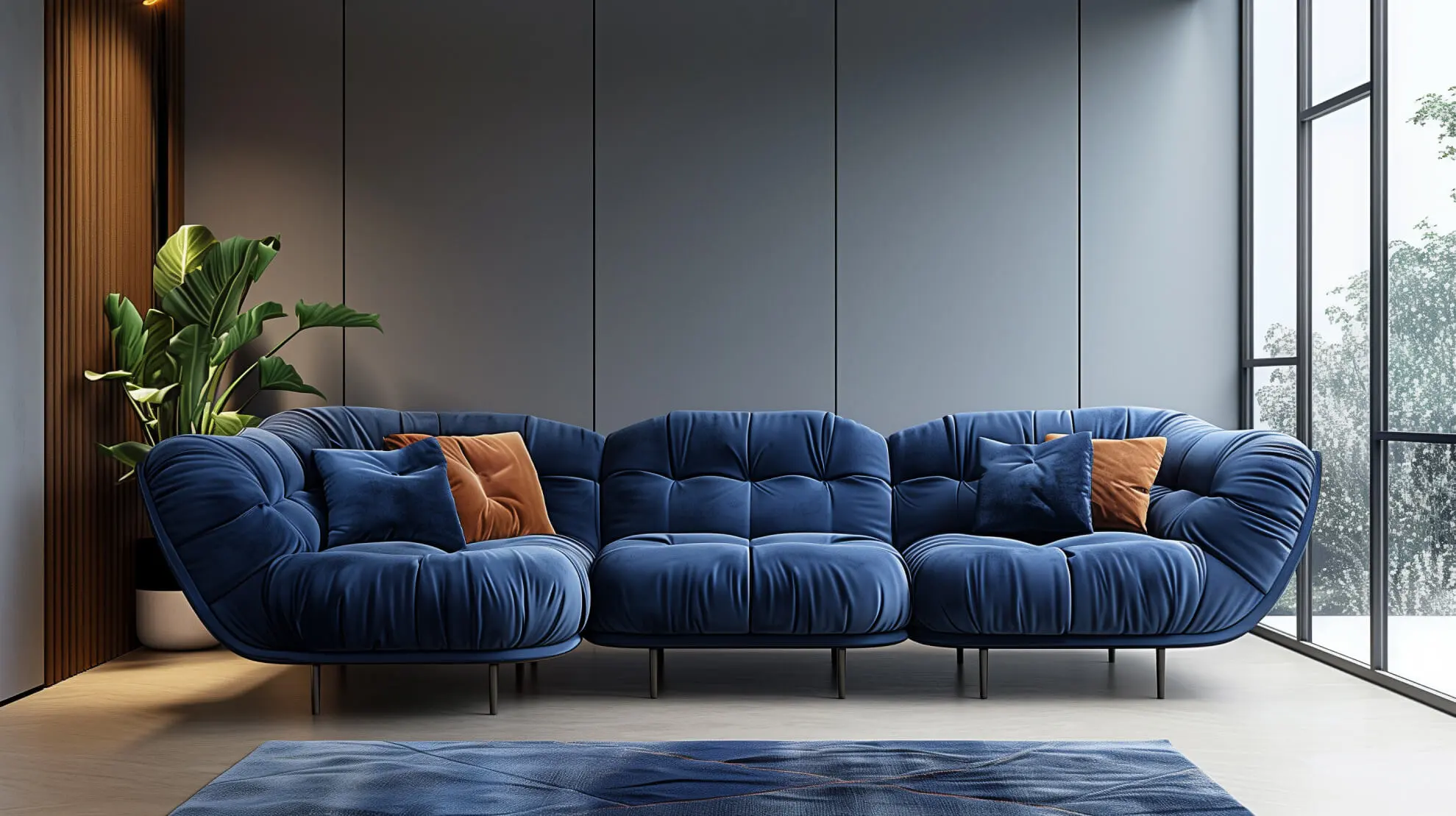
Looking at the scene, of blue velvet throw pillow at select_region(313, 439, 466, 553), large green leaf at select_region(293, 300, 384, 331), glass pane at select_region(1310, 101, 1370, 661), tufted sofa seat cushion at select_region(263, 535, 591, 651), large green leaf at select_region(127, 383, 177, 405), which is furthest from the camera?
large green leaf at select_region(293, 300, 384, 331)

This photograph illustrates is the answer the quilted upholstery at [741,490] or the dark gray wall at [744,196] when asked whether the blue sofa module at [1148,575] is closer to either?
the quilted upholstery at [741,490]

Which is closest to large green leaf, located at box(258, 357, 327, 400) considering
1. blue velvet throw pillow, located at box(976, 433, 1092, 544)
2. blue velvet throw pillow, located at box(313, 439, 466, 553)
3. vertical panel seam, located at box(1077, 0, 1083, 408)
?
blue velvet throw pillow, located at box(313, 439, 466, 553)

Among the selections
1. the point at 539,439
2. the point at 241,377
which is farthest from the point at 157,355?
the point at 539,439

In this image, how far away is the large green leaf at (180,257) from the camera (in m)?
4.19

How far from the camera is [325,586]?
3.03 meters

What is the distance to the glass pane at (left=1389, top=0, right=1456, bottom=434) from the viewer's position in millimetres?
3301

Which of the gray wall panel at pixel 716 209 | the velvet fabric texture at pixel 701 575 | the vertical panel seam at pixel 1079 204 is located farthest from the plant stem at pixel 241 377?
the vertical panel seam at pixel 1079 204

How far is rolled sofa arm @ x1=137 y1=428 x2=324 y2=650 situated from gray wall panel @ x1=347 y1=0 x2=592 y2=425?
1.58 meters

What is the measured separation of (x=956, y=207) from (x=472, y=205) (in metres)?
2.10

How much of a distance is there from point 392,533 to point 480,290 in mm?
1523

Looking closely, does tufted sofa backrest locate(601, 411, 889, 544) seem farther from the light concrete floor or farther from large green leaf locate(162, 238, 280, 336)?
large green leaf locate(162, 238, 280, 336)

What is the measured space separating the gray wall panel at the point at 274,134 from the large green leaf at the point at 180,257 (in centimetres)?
44

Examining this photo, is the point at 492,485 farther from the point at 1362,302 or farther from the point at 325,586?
the point at 1362,302

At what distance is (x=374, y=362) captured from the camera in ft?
15.3
